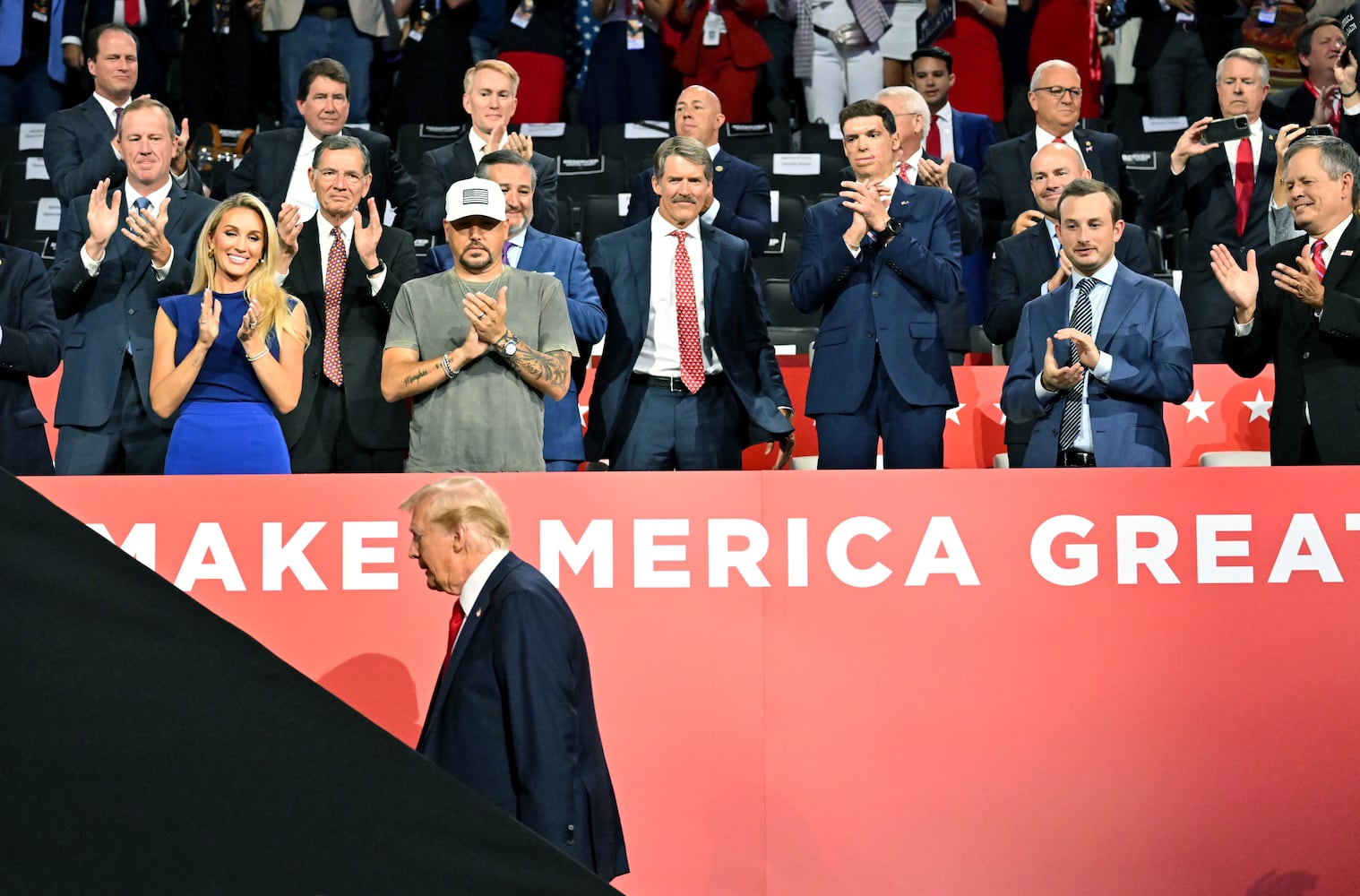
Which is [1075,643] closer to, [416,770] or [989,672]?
[989,672]

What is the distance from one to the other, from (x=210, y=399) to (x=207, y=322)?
0.25 metres

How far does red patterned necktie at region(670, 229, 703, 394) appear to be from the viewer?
5699mm

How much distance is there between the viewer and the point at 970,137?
8438 mm

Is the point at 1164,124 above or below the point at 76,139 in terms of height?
above

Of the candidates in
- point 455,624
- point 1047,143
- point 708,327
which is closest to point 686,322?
point 708,327

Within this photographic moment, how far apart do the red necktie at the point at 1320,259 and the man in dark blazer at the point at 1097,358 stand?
19.8 inches

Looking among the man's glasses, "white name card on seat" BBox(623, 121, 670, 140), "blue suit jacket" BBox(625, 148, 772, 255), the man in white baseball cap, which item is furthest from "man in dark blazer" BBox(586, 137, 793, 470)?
"white name card on seat" BBox(623, 121, 670, 140)

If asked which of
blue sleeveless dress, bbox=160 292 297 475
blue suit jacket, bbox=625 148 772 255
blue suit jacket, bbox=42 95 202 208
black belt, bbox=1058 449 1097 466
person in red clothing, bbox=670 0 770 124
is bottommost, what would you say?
black belt, bbox=1058 449 1097 466

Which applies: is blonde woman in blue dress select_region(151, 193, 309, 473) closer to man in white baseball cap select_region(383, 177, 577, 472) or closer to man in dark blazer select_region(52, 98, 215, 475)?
man in white baseball cap select_region(383, 177, 577, 472)

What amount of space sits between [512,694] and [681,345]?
2.33 metres

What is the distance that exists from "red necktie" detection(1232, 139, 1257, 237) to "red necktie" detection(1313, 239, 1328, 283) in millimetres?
1835

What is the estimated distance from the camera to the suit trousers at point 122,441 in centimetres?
567

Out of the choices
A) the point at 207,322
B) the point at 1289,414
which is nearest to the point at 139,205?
the point at 207,322

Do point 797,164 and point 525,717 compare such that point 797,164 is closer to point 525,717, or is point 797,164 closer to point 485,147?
point 485,147
